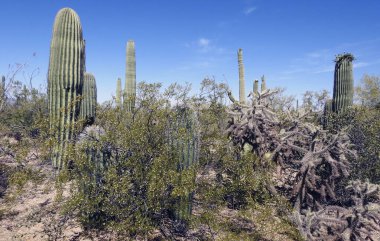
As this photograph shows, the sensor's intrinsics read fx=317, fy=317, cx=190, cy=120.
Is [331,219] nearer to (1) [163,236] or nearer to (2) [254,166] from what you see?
(2) [254,166]

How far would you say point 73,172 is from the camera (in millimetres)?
6660

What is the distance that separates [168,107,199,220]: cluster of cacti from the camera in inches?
261

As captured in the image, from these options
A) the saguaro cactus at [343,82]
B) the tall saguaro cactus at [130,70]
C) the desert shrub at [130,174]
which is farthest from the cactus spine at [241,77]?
the desert shrub at [130,174]

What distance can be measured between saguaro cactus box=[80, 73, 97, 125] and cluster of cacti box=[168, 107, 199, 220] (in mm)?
7264

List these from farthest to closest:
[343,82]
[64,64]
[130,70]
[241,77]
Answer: [241,77] < [130,70] < [343,82] < [64,64]

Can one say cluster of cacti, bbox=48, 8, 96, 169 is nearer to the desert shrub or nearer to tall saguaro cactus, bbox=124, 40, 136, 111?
the desert shrub

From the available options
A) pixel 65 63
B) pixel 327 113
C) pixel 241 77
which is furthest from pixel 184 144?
pixel 241 77

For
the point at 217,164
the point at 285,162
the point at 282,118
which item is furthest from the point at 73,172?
the point at 282,118

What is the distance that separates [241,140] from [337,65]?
5723 mm

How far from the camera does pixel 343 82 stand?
11742 mm

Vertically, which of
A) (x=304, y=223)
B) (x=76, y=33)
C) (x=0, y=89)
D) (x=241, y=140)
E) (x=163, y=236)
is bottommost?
(x=163, y=236)

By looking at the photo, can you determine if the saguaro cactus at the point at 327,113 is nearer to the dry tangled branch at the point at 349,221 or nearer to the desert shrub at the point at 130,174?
the dry tangled branch at the point at 349,221

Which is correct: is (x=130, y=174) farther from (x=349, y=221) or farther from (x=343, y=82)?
(x=343, y=82)

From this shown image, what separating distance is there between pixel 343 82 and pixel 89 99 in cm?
1008
